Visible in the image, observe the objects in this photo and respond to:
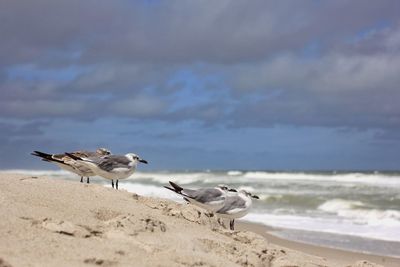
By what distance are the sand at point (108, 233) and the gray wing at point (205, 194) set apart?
1.06m

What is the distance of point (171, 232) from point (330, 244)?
6353 millimetres

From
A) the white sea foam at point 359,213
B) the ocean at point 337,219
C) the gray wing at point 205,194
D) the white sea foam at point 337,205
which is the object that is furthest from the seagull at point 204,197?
the white sea foam at point 337,205

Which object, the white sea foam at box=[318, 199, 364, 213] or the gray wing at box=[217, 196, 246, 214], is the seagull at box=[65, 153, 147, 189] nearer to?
the gray wing at box=[217, 196, 246, 214]

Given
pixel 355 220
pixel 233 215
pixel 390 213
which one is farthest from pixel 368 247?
pixel 390 213

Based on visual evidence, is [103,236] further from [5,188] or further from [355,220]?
[355,220]

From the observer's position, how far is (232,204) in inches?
289

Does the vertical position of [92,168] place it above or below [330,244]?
above

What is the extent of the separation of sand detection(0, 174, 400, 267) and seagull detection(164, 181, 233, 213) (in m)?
1.07

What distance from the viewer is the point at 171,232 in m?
4.73

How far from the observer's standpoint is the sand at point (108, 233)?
3797 millimetres

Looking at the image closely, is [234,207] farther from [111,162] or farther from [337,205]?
[337,205]

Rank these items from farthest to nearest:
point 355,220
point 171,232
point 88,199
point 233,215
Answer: point 355,220, point 233,215, point 88,199, point 171,232

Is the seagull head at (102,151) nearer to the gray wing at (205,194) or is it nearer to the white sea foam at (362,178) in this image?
the gray wing at (205,194)

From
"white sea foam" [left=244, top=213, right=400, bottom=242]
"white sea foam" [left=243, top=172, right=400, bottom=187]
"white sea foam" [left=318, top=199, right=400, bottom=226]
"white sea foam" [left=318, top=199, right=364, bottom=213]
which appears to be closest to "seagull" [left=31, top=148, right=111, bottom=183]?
"white sea foam" [left=244, top=213, right=400, bottom=242]
